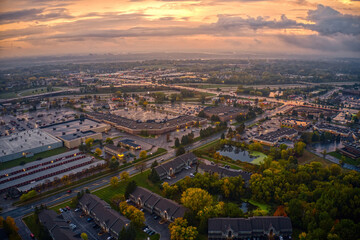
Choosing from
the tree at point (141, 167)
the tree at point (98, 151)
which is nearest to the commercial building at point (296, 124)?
the tree at point (141, 167)

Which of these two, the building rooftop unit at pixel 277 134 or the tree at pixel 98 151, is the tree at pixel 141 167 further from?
the building rooftop unit at pixel 277 134

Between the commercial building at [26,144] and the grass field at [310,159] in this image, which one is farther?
the commercial building at [26,144]

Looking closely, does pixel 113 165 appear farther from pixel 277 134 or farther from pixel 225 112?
pixel 225 112

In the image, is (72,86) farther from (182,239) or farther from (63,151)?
(182,239)

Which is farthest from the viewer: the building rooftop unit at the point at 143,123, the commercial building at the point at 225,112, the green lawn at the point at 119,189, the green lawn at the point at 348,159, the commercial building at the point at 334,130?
the commercial building at the point at 225,112

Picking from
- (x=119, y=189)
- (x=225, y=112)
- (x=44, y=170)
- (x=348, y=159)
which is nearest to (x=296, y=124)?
(x=225, y=112)

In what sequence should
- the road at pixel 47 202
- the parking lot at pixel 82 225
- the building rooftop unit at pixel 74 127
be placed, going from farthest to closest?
the building rooftop unit at pixel 74 127, the road at pixel 47 202, the parking lot at pixel 82 225

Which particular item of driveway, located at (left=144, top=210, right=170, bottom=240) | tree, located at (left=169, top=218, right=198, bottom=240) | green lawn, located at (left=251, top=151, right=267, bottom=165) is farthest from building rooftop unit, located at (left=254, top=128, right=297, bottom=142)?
tree, located at (left=169, top=218, right=198, bottom=240)

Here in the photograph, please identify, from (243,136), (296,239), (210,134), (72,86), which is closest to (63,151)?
(210,134)

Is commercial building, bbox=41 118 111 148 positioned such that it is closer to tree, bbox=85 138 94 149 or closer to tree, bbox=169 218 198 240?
tree, bbox=85 138 94 149
